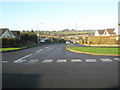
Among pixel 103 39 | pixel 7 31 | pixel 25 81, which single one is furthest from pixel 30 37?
pixel 25 81

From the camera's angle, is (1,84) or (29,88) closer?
(29,88)

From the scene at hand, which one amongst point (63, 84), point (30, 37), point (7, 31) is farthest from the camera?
point (30, 37)

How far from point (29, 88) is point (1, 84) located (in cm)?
137

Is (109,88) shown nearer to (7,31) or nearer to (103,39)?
(103,39)

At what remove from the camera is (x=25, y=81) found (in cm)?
611

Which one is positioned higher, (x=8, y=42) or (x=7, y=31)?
(x=7, y=31)

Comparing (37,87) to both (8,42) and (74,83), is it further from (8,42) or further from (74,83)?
(8,42)

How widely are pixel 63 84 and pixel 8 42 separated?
28.3 m

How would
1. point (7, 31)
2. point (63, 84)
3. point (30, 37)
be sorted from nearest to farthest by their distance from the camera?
point (63, 84) → point (7, 31) → point (30, 37)

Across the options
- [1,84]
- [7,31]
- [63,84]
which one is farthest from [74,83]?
[7,31]

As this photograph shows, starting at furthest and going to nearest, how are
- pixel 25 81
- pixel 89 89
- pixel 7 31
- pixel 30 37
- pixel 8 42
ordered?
pixel 30 37
pixel 7 31
pixel 8 42
pixel 25 81
pixel 89 89

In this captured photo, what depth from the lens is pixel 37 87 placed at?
5.32m

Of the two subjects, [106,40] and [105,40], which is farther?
[105,40]

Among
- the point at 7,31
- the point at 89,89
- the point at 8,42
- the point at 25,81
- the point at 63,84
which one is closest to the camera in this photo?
the point at 89,89
